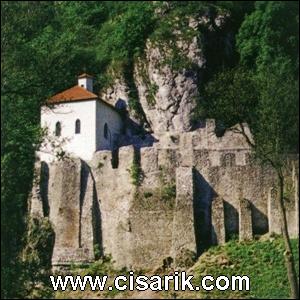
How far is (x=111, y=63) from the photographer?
6438 cm

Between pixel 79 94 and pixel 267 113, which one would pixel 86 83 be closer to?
pixel 79 94

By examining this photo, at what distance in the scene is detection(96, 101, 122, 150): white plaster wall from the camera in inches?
2225

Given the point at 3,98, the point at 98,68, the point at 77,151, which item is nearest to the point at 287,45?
the point at 98,68

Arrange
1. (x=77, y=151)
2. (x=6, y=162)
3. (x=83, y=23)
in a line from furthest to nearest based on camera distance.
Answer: (x=83, y=23), (x=77, y=151), (x=6, y=162)

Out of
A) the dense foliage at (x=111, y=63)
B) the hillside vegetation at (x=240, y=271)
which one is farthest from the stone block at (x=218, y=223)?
the dense foliage at (x=111, y=63)

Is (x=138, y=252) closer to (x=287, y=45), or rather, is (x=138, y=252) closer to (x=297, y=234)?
(x=297, y=234)

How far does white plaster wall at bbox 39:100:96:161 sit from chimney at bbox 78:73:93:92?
3568mm

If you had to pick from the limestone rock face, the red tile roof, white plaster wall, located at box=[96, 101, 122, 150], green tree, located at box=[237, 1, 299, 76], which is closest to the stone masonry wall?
white plaster wall, located at box=[96, 101, 122, 150]

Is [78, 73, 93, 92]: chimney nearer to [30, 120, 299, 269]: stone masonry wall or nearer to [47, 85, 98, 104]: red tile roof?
[47, 85, 98, 104]: red tile roof

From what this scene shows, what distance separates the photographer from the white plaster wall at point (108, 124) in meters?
56.5

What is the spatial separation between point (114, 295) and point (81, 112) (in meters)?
14.4

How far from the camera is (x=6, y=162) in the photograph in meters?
27.0

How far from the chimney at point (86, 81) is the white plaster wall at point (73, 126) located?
357 centimetres

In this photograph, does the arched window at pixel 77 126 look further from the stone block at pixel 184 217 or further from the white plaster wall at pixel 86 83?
the stone block at pixel 184 217
